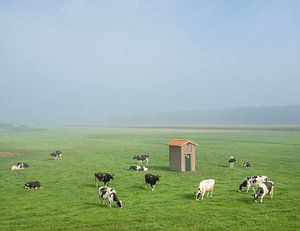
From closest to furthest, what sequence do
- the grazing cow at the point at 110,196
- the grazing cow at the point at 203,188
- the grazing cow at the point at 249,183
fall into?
the grazing cow at the point at 110,196, the grazing cow at the point at 203,188, the grazing cow at the point at 249,183

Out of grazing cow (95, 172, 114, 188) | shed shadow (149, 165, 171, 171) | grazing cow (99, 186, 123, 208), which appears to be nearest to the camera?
grazing cow (99, 186, 123, 208)

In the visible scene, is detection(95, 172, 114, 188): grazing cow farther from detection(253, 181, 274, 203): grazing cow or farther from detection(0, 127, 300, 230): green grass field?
detection(253, 181, 274, 203): grazing cow

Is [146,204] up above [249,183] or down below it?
below

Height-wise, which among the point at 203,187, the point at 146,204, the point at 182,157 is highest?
the point at 182,157

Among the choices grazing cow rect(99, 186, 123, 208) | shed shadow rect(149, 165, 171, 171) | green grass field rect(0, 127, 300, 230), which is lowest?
shed shadow rect(149, 165, 171, 171)

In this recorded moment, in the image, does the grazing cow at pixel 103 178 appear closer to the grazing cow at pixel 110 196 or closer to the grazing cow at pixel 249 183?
the grazing cow at pixel 110 196

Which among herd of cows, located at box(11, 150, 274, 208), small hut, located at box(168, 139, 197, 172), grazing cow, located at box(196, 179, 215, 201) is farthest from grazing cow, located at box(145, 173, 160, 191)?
small hut, located at box(168, 139, 197, 172)

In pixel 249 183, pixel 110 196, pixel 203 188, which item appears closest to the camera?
pixel 110 196

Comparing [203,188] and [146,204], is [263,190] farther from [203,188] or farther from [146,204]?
[146,204]

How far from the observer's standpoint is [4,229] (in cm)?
2000

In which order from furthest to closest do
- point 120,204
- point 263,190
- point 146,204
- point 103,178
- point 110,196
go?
point 103,178, point 263,190, point 146,204, point 110,196, point 120,204

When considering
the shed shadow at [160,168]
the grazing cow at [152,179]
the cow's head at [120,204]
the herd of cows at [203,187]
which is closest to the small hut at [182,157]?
the shed shadow at [160,168]

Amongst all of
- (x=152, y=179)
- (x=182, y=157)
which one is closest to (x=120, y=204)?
(x=152, y=179)

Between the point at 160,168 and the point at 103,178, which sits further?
the point at 160,168
